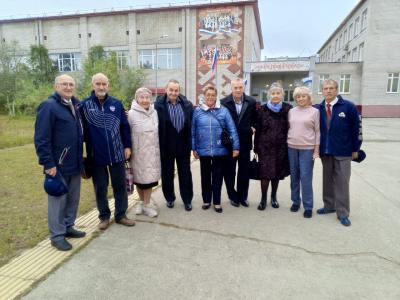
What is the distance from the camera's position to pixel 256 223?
435cm

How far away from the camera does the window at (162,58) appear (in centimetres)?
3697

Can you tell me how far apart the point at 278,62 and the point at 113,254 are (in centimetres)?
→ 3171

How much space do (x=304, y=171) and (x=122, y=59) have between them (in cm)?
3777

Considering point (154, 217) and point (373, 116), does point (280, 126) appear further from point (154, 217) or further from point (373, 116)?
point (373, 116)

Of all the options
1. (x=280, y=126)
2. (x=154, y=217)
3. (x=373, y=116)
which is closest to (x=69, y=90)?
(x=154, y=217)

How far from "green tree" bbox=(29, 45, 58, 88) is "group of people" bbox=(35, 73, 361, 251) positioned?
4023 cm

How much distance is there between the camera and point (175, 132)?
15.2ft

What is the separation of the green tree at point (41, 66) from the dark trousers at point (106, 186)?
132ft

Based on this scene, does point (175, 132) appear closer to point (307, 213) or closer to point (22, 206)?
point (307, 213)

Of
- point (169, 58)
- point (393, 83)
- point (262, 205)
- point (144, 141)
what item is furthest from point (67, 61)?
point (262, 205)

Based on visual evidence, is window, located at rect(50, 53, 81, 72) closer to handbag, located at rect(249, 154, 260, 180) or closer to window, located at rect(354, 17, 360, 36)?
window, located at rect(354, 17, 360, 36)

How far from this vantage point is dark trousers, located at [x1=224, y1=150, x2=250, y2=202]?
498 centimetres

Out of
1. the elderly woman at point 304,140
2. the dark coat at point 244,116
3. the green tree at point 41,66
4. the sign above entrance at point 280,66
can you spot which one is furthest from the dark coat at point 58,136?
the green tree at point 41,66

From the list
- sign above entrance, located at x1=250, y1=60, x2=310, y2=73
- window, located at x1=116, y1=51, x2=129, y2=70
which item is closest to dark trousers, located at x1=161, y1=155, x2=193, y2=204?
sign above entrance, located at x1=250, y1=60, x2=310, y2=73
